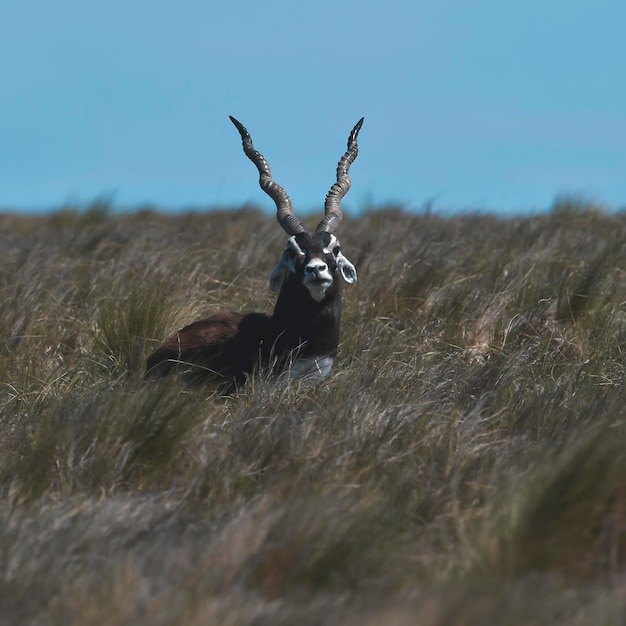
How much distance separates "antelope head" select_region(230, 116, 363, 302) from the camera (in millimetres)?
6824

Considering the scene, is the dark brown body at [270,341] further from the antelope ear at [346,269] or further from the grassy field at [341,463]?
the grassy field at [341,463]

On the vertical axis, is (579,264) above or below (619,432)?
above

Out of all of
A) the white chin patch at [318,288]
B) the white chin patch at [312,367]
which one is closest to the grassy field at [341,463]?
the white chin patch at [312,367]

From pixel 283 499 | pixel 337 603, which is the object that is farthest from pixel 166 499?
pixel 337 603

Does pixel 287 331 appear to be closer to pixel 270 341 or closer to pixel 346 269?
pixel 270 341

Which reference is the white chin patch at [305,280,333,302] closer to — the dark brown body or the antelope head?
the antelope head

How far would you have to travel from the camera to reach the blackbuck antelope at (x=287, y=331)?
7.02m

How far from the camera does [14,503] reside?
488 cm

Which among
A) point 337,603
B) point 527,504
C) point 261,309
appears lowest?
point 337,603

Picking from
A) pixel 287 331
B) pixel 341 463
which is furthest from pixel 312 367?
pixel 341 463

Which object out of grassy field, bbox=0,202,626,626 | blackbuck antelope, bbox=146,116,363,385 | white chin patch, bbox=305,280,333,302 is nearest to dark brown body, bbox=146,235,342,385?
blackbuck antelope, bbox=146,116,363,385

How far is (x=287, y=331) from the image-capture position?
23.6 ft

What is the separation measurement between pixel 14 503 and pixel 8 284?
5.12 m

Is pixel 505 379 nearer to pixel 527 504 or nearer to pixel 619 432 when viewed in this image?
pixel 619 432
